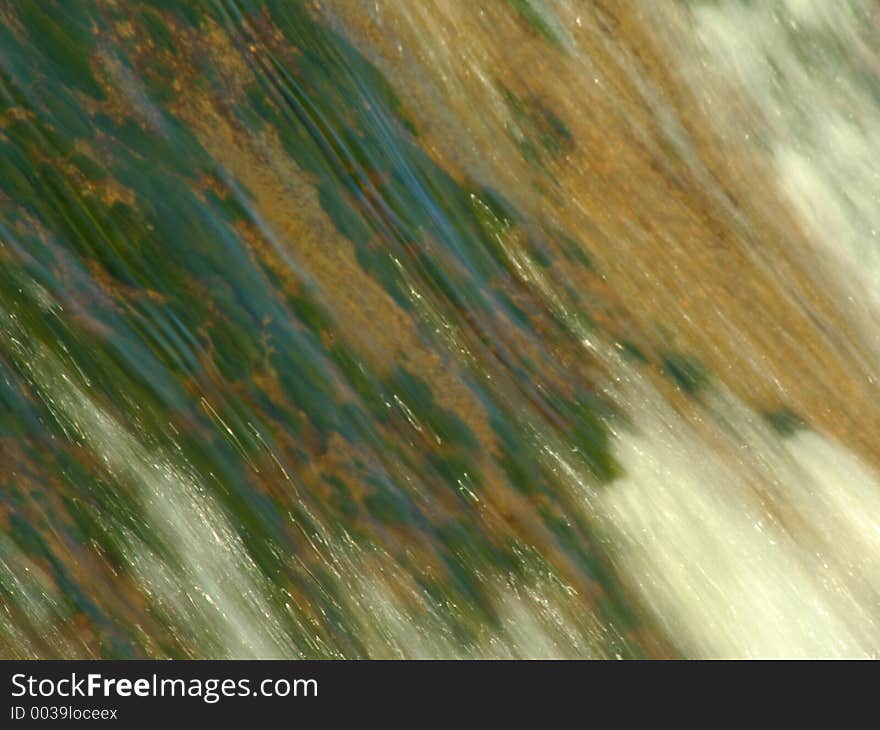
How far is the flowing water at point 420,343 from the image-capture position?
263 centimetres

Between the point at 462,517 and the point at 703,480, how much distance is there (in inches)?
22.8

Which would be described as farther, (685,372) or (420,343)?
(685,372)

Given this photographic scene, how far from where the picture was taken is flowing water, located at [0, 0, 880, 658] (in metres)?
2.63

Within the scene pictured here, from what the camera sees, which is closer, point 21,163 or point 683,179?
point 21,163

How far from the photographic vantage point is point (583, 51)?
295 centimetres

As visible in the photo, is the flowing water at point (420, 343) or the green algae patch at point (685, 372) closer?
the flowing water at point (420, 343)

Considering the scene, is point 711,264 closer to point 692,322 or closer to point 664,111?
point 692,322

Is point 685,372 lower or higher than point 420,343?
lower

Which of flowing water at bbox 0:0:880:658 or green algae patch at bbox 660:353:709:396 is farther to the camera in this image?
green algae patch at bbox 660:353:709:396

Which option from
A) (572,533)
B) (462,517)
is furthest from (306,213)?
(572,533)

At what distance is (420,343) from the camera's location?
9.11ft
